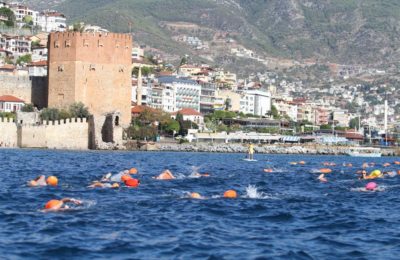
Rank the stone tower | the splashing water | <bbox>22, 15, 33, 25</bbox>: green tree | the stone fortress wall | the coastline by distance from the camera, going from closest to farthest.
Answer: the splashing water
the stone fortress wall
the stone tower
the coastline
<bbox>22, 15, 33, 25</bbox>: green tree

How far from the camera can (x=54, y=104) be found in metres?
107

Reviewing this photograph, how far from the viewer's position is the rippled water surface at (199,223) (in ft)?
84.3

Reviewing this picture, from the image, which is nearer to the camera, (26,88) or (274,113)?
(26,88)

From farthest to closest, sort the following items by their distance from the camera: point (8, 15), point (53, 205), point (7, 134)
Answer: point (8, 15), point (7, 134), point (53, 205)

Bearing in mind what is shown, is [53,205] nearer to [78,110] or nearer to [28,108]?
[78,110]

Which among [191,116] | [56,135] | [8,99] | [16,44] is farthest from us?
[16,44]

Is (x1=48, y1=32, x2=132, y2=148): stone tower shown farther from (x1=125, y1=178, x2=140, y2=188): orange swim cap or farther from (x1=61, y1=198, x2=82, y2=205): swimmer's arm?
(x1=61, y1=198, x2=82, y2=205): swimmer's arm

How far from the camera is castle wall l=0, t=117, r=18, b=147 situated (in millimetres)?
92562

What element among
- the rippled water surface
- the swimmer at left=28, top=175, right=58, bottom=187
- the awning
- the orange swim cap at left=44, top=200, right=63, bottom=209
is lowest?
the rippled water surface

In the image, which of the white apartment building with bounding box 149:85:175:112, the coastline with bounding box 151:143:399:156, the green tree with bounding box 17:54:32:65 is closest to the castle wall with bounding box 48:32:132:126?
the coastline with bounding box 151:143:399:156

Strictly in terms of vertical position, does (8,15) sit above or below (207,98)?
above

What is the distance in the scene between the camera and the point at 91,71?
107 m

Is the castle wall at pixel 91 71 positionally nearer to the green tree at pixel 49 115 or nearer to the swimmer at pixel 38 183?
the green tree at pixel 49 115

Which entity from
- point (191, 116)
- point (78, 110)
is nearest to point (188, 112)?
point (191, 116)
